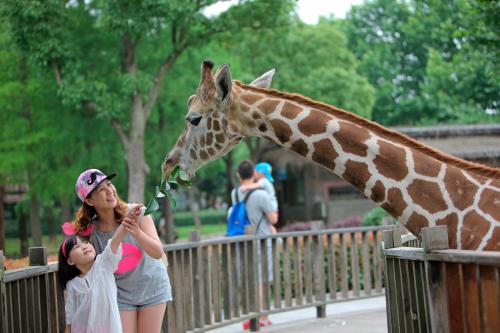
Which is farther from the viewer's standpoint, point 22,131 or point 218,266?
point 22,131

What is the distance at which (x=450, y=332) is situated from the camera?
4.55m

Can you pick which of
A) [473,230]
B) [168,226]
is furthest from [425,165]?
[168,226]

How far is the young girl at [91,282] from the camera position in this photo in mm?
5594

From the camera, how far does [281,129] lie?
6078 mm

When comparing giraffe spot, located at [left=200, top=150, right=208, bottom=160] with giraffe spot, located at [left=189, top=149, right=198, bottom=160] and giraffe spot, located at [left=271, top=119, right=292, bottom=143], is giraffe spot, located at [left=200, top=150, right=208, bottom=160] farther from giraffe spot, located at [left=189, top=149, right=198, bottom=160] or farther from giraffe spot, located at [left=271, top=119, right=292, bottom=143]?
giraffe spot, located at [left=271, top=119, right=292, bottom=143]

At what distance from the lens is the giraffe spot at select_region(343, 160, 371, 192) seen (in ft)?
18.9

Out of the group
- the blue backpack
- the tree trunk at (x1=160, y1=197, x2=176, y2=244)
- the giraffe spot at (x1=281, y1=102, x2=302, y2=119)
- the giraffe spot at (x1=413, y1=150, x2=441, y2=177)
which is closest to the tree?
the tree trunk at (x1=160, y1=197, x2=176, y2=244)

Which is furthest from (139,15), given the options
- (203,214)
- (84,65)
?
(203,214)

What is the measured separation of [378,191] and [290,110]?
89 centimetres

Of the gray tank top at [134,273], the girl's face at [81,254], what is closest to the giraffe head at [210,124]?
the gray tank top at [134,273]

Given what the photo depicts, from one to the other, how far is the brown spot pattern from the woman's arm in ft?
6.59

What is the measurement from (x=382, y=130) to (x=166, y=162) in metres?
1.85

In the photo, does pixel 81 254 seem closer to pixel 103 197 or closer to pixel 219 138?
pixel 103 197

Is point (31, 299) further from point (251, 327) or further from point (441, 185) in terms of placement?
point (251, 327)
